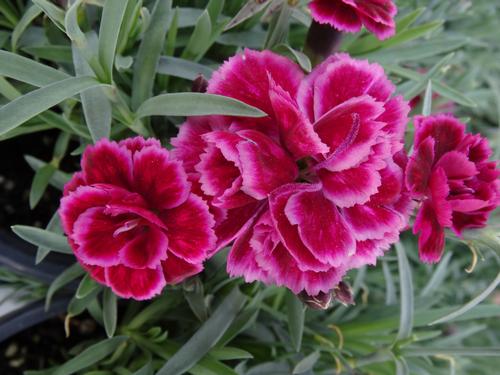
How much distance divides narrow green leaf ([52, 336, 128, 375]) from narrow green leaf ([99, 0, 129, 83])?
33cm

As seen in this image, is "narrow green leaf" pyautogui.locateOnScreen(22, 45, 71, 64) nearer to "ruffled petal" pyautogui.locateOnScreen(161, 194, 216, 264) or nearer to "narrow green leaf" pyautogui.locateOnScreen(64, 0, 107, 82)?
"narrow green leaf" pyautogui.locateOnScreen(64, 0, 107, 82)

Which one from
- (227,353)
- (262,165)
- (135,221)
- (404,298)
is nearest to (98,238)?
(135,221)

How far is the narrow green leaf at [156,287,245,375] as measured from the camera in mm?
578

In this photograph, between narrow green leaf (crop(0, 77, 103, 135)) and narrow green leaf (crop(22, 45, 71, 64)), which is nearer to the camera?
narrow green leaf (crop(0, 77, 103, 135))

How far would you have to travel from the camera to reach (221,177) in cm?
41

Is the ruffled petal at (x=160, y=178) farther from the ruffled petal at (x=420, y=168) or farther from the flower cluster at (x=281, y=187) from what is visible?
the ruffled petal at (x=420, y=168)

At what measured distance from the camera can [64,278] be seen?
63 cm

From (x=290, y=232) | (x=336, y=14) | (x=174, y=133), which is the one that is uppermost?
(x=336, y=14)

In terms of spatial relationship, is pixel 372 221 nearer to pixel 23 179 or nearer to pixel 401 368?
pixel 401 368

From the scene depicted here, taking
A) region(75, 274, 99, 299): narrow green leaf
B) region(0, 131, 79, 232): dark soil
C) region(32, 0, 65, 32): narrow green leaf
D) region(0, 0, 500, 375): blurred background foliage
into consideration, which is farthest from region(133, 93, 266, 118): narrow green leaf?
region(0, 131, 79, 232): dark soil

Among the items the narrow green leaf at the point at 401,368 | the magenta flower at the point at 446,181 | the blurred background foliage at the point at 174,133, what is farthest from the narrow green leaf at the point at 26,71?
the narrow green leaf at the point at 401,368

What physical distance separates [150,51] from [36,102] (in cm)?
16

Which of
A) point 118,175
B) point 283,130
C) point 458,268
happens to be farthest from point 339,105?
point 458,268

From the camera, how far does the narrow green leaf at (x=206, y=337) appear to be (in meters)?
0.58
